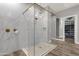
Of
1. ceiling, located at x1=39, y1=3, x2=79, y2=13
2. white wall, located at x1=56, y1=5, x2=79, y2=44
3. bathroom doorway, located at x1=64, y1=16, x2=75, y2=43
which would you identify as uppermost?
ceiling, located at x1=39, y1=3, x2=79, y2=13

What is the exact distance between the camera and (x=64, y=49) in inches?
68.5

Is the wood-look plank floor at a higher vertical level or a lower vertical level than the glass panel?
lower

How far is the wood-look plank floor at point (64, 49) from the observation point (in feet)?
5.54

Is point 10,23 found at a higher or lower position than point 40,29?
higher

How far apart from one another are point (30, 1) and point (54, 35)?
28.5 inches

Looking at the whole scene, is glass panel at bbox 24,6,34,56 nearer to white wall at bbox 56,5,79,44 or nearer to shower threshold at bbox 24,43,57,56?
shower threshold at bbox 24,43,57,56

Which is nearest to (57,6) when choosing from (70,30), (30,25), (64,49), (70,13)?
(70,13)

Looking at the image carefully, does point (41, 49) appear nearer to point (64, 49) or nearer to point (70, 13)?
point (64, 49)

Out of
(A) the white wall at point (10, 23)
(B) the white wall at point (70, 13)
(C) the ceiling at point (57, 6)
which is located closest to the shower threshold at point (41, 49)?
(A) the white wall at point (10, 23)

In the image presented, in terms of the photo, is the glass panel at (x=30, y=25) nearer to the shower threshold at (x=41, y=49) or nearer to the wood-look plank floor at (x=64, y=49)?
the shower threshold at (x=41, y=49)

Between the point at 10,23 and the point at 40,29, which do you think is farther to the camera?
the point at 40,29

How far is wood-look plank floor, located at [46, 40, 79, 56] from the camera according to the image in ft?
5.54

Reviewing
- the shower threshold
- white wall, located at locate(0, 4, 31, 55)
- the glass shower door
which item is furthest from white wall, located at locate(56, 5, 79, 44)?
white wall, located at locate(0, 4, 31, 55)

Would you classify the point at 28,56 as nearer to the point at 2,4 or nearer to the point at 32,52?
the point at 32,52
